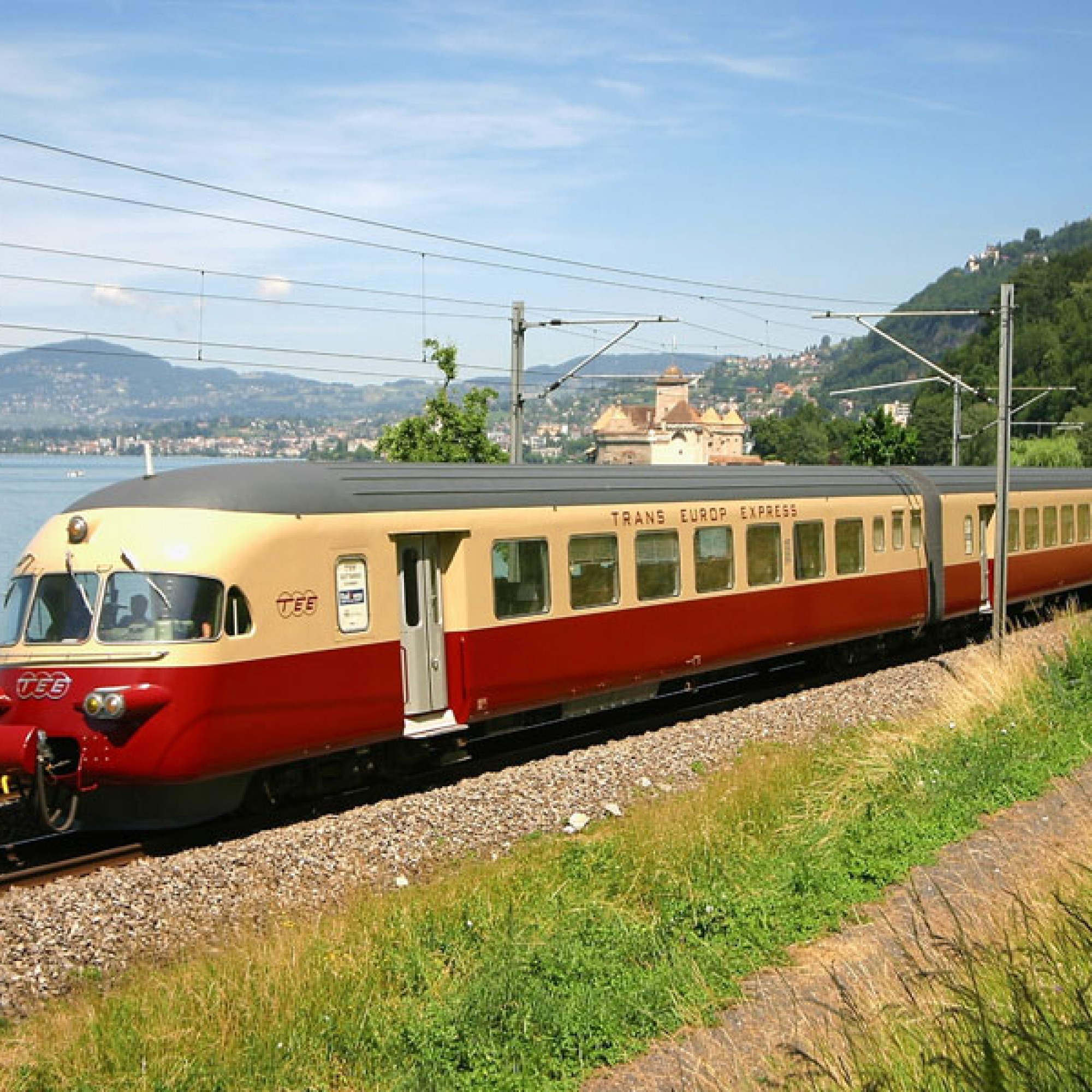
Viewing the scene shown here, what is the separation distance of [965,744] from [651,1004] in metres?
6.71

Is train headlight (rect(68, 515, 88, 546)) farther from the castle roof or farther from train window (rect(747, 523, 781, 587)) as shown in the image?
the castle roof

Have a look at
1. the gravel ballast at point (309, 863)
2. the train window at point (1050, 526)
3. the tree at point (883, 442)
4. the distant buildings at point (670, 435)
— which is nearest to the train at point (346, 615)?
the gravel ballast at point (309, 863)

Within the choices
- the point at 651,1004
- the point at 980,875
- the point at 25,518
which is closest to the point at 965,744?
the point at 980,875

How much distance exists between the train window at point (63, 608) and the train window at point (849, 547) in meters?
11.5

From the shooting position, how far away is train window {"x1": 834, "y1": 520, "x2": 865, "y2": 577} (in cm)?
1928

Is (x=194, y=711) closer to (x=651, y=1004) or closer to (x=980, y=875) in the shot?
(x=651, y=1004)

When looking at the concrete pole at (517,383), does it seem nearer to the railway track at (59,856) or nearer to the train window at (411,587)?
the train window at (411,587)

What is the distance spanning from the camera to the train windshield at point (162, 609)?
10664 millimetres

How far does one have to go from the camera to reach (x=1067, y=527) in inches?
1063

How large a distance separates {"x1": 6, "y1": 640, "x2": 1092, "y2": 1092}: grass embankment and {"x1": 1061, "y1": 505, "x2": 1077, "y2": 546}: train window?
635 inches

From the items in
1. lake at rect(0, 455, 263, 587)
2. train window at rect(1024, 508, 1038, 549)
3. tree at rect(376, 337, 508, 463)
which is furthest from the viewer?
lake at rect(0, 455, 263, 587)

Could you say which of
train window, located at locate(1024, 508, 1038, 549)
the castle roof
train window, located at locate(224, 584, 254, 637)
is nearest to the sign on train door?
train window, located at locate(224, 584, 254, 637)

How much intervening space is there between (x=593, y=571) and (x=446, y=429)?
1820 centimetres

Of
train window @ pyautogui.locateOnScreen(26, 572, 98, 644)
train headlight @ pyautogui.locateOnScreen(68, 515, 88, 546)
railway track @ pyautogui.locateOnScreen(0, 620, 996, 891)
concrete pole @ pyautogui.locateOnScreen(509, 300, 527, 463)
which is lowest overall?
railway track @ pyautogui.locateOnScreen(0, 620, 996, 891)
